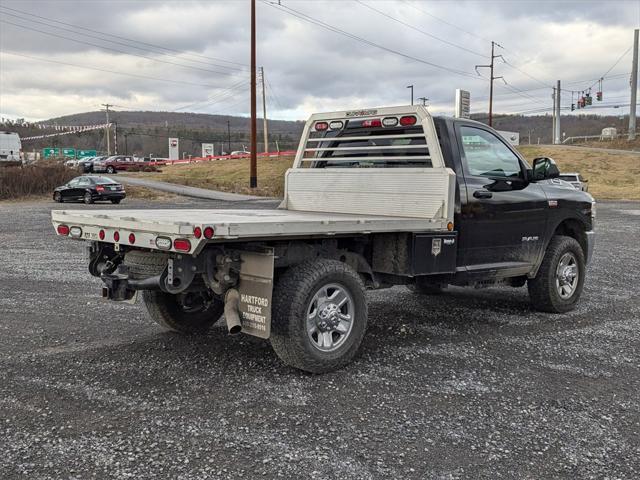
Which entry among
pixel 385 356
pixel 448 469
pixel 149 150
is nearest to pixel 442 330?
pixel 385 356

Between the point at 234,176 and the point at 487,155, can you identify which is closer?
the point at 487,155

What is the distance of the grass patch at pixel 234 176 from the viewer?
35.5 metres

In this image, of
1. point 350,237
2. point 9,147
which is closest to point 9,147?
point 9,147

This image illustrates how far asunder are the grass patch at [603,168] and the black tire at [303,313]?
33.9 meters

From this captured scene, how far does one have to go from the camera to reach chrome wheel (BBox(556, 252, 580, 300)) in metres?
6.91

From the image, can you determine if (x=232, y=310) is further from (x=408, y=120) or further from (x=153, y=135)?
(x=153, y=135)

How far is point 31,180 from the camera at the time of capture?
29781 millimetres

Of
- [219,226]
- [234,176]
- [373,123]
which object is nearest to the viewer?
[219,226]

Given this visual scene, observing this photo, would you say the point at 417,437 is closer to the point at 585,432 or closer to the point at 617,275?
the point at 585,432

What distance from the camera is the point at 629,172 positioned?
45594 millimetres

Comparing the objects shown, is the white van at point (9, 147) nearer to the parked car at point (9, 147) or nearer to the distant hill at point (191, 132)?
the parked car at point (9, 147)

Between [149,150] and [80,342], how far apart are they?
143660 mm

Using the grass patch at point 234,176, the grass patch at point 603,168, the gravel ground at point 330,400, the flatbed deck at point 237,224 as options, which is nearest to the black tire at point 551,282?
the gravel ground at point 330,400

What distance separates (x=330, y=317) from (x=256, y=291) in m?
0.67
